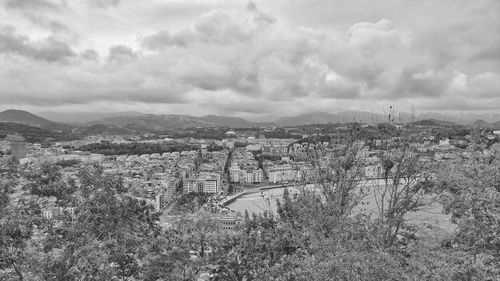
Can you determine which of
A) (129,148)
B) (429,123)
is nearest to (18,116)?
(129,148)

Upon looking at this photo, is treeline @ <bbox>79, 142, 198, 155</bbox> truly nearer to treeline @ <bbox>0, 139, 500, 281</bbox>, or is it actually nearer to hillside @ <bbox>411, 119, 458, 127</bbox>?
hillside @ <bbox>411, 119, 458, 127</bbox>

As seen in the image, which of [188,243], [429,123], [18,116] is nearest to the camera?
[188,243]

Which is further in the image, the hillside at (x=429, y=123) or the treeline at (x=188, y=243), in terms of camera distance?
the hillside at (x=429, y=123)

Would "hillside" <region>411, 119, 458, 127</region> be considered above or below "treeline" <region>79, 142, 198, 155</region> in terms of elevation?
above

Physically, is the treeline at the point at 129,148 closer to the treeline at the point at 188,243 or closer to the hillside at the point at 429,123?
the hillside at the point at 429,123

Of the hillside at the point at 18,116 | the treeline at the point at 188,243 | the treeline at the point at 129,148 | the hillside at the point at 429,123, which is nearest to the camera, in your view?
the treeline at the point at 188,243

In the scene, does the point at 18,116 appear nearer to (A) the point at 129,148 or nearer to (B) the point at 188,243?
(A) the point at 129,148

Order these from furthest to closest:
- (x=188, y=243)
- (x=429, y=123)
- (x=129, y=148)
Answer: (x=129, y=148)
(x=429, y=123)
(x=188, y=243)

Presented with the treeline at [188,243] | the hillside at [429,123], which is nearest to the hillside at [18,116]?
the hillside at [429,123]

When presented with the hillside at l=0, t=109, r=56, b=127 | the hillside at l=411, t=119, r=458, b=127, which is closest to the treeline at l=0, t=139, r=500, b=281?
the hillside at l=411, t=119, r=458, b=127

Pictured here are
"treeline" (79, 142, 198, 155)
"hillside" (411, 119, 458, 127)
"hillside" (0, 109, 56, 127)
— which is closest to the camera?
"hillside" (411, 119, 458, 127)

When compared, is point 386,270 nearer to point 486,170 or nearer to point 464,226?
point 464,226

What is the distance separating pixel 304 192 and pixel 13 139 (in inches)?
2001

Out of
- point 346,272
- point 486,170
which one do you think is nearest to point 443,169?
point 486,170
